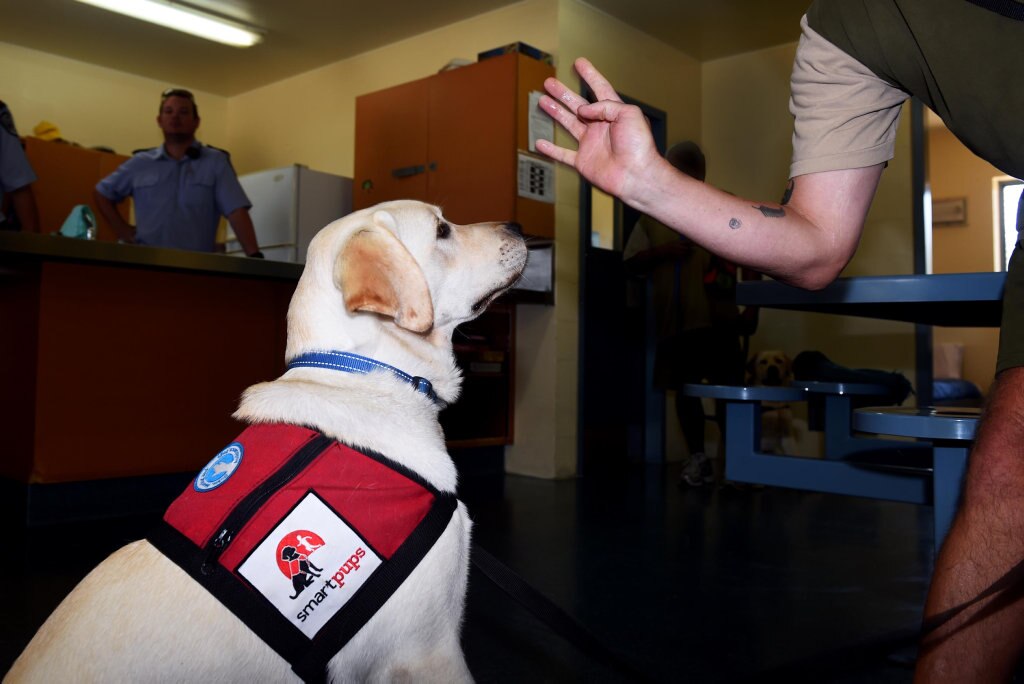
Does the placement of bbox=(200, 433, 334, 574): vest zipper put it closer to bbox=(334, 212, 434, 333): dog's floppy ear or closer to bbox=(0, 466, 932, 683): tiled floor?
bbox=(334, 212, 434, 333): dog's floppy ear

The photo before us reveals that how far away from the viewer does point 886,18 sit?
1.16 meters

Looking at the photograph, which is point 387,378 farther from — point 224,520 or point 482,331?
point 482,331

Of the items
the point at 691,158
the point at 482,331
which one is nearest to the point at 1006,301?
the point at 691,158

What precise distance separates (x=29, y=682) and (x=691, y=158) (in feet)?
10.9

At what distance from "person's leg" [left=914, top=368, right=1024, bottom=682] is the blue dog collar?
32.1 inches

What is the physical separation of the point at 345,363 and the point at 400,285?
16 centimetres

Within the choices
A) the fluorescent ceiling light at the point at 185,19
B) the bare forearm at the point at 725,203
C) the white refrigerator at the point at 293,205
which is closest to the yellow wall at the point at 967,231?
the white refrigerator at the point at 293,205

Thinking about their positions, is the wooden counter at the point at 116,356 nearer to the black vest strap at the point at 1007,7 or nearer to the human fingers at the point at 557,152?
the human fingers at the point at 557,152

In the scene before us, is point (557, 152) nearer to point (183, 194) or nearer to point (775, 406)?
point (183, 194)

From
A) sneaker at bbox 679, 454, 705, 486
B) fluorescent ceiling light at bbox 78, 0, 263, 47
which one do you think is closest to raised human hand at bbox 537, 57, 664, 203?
sneaker at bbox 679, 454, 705, 486

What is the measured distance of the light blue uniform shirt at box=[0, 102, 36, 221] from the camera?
405 cm

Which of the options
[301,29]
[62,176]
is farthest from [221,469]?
Answer: [62,176]

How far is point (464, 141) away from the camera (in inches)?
191

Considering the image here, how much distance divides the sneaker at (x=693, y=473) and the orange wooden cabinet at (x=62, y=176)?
463 centimetres
